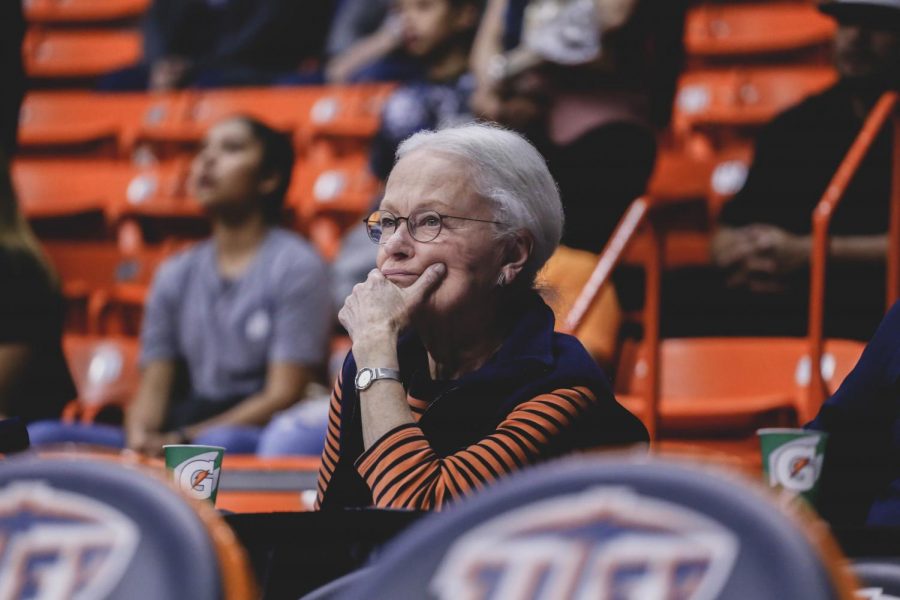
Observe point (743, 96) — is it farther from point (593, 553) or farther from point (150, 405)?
point (593, 553)

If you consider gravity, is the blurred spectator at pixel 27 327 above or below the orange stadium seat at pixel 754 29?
below

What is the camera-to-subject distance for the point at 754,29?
5.70 metres

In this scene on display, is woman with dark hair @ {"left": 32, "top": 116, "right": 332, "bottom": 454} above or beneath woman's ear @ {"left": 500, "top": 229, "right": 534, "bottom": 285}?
beneath

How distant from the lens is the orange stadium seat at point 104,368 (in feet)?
14.7

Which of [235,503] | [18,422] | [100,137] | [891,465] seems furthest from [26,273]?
[100,137]

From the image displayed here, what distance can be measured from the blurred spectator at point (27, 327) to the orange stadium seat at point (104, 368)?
3.86 ft

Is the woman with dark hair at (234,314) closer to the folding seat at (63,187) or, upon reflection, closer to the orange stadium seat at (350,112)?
the orange stadium seat at (350,112)

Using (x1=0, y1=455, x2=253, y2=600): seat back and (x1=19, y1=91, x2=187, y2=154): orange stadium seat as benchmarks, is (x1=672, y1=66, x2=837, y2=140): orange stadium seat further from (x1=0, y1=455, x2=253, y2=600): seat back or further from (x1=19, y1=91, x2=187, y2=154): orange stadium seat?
(x1=0, y1=455, x2=253, y2=600): seat back

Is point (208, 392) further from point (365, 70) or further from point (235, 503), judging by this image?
point (365, 70)

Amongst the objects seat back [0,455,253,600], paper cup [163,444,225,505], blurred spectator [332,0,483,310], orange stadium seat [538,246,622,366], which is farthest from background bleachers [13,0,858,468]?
seat back [0,455,253,600]

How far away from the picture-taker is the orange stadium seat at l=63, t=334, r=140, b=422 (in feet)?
14.7

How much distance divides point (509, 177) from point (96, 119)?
4.76 metres

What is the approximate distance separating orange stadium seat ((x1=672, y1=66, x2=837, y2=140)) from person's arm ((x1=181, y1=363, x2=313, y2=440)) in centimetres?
195

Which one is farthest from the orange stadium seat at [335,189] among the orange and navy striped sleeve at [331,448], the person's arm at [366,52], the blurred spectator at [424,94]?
the orange and navy striped sleeve at [331,448]
